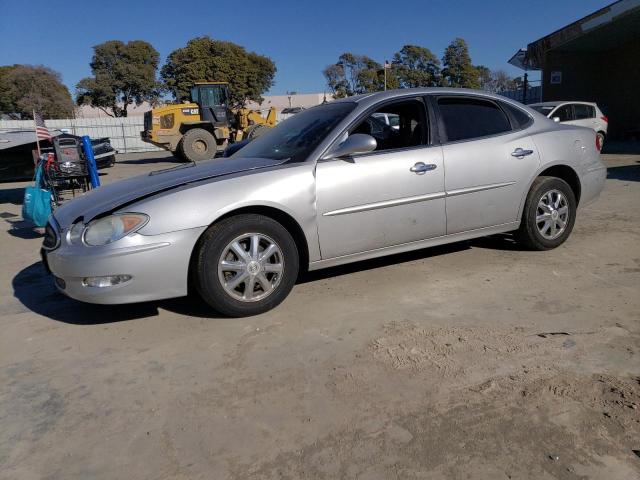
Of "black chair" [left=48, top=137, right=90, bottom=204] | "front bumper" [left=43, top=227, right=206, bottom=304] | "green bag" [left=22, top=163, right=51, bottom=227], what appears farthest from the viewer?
"black chair" [left=48, top=137, right=90, bottom=204]

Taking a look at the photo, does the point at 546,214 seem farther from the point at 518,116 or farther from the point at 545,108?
the point at 545,108

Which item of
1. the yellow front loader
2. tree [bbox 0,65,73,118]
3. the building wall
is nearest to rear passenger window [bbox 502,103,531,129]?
the yellow front loader

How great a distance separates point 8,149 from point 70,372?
810 centimetres

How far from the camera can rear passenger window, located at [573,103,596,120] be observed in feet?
47.0

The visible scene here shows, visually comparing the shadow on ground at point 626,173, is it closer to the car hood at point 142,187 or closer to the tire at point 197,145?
the car hood at point 142,187

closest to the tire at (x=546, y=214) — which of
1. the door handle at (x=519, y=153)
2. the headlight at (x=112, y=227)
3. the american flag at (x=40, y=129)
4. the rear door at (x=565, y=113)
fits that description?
the door handle at (x=519, y=153)

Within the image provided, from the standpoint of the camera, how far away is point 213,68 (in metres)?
50.2

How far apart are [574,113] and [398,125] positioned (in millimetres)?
11788

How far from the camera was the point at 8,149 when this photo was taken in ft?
31.1

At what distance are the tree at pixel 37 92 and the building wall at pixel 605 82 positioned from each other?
4634 cm

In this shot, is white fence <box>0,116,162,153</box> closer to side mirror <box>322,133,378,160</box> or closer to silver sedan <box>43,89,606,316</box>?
silver sedan <box>43,89,606,316</box>

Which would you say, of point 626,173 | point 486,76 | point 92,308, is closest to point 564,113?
point 626,173

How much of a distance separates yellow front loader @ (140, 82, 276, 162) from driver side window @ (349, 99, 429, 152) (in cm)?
1511

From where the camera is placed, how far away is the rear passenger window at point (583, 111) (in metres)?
14.3
